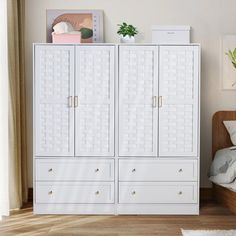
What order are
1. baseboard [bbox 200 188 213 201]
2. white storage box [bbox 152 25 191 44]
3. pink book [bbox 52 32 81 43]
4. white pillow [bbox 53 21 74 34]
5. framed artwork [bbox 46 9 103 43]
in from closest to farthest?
pink book [bbox 52 32 81 43]
white pillow [bbox 53 21 74 34]
white storage box [bbox 152 25 191 44]
framed artwork [bbox 46 9 103 43]
baseboard [bbox 200 188 213 201]

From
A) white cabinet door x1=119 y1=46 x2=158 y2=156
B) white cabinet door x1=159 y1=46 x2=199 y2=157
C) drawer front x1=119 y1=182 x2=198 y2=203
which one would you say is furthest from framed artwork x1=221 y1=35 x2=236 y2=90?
drawer front x1=119 y1=182 x2=198 y2=203

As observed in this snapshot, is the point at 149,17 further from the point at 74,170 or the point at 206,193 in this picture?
the point at 206,193

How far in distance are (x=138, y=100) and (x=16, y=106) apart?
1.19 m

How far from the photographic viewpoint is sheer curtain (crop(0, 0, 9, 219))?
13.4ft

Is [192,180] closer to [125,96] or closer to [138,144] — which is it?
[138,144]

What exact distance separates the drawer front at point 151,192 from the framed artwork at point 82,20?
1590mm

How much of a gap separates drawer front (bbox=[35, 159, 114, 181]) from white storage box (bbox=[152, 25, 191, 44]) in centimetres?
137

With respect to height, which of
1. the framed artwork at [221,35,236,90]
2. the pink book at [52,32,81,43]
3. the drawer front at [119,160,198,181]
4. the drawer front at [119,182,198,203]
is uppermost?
the pink book at [52,32,81,43]

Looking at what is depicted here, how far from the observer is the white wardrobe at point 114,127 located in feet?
13.9

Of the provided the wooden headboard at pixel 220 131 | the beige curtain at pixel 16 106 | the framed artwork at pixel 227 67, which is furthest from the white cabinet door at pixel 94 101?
the framed artwork at pixel 227 67

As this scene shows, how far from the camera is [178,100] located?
14.0 ft

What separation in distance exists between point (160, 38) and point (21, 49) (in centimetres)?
142

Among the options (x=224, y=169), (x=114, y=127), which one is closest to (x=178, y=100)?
(x=114, y=127)

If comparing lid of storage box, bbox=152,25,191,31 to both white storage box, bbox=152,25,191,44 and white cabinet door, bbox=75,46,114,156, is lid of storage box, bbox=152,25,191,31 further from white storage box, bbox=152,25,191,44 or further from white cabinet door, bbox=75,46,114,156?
white cabinet door, bbox=75,46,114,156
